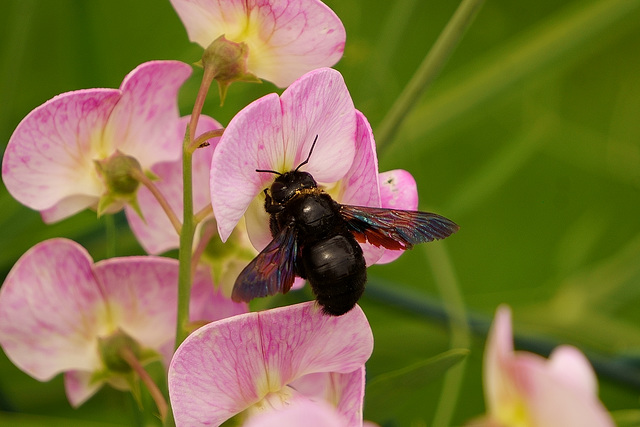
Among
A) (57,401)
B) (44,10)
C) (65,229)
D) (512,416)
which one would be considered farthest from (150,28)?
(512,416)

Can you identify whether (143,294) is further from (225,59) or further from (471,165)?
(471,165)

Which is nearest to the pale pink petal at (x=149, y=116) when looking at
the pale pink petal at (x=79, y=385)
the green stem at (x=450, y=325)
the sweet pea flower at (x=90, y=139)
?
the sweet pea flower at (x=90, y=139)

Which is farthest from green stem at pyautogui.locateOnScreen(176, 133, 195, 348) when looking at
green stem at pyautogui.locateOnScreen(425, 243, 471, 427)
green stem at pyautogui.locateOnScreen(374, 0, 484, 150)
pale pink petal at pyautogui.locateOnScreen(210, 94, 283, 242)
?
green stem at pyautogui.locateOnScreen(425, 243, 471, 427)

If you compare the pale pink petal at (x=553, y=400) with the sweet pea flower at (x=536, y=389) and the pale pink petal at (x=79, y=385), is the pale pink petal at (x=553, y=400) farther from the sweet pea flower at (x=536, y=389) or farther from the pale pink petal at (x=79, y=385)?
the pale pink petal at (x=79, y=385)

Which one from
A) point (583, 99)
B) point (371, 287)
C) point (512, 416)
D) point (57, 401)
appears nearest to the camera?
point (512, 416)

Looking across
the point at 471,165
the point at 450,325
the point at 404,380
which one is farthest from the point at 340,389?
the point at 471,165

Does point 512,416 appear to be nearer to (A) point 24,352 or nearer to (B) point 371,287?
(A) point 24,352
